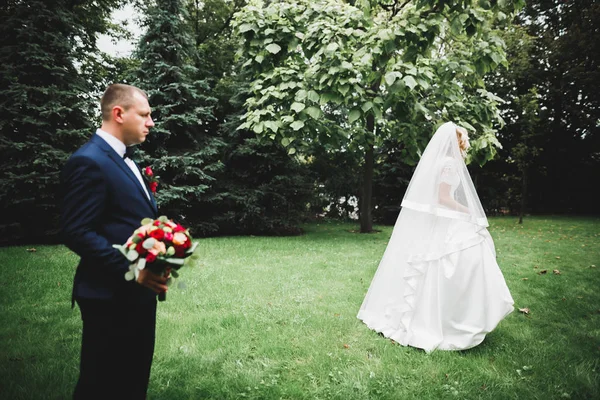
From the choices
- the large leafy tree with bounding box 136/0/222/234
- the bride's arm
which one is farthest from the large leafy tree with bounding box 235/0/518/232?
the large leafy tree with bounding box 136/0/222/234

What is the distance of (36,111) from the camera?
10.6m

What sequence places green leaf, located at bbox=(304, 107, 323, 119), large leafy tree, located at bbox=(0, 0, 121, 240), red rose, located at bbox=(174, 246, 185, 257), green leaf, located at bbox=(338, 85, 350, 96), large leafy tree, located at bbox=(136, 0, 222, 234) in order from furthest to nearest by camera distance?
large leafy tree, located at bbox=(136, 0, 222, 234) → large leafy tree, located at bbox=(0, 0, 121, 240) → green leaf, located at bbox=(304, 107, 323, 119) → green leaf, located at bbox=(338, 85, 350, 96) → red rose, located at bbox=(174, 246, 185, 257)

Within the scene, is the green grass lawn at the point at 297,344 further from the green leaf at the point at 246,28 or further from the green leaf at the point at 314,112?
the green leaf at the point at 246,28

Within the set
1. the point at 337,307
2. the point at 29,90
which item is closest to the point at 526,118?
the point at 337,307

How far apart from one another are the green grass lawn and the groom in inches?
→ 45.8

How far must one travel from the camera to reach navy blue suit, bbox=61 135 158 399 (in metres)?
1.90

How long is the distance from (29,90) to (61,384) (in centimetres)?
1088

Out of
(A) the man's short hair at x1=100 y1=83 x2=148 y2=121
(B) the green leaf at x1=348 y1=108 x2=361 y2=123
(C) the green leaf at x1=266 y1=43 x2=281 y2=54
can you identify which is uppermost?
(C) the green leaf at x1=266 y1=43 x2=281 y2=54

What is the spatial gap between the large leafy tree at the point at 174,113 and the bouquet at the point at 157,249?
32.5 ft

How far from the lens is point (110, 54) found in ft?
52.4

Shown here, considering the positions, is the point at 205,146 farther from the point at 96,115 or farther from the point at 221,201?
the point at 96,115

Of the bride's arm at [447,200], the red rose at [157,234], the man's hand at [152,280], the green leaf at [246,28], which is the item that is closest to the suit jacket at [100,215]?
the man's hand at [152,280]

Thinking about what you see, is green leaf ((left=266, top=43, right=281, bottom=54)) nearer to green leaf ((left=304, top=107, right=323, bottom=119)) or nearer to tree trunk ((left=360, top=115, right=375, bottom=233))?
green leaf ((left=304, top=107, right=323, bottom=119))

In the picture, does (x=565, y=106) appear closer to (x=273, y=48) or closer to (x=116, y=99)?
(x=273, y=48)
